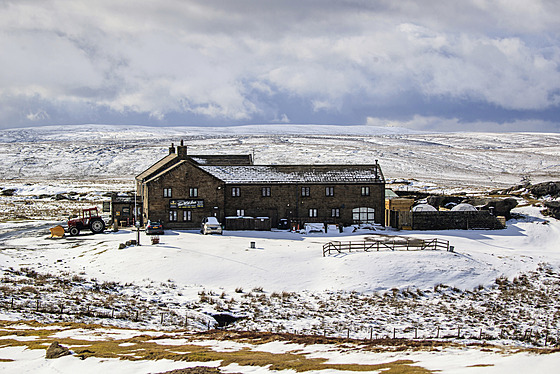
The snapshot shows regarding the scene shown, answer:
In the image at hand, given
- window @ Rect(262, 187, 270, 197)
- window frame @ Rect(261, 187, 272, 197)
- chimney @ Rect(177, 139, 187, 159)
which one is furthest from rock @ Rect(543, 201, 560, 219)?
chimney @ Rect(177, 139, 187, 159)

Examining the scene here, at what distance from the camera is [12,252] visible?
3816 cm

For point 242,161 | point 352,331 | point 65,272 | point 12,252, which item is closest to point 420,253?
point 352,331

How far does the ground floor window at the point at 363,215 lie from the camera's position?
169 ft

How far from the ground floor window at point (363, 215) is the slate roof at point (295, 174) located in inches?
116

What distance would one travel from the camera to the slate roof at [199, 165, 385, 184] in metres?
51.7

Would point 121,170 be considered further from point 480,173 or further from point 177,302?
point 177,302

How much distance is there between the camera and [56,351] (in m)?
16.7

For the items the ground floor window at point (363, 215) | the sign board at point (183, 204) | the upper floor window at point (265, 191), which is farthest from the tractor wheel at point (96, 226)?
the ground floor window at point (363, 215)

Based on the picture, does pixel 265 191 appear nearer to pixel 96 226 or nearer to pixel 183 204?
pixel 183 204

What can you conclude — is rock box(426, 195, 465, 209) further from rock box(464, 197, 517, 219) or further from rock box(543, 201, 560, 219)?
rock box(543, 201, 560, 219)

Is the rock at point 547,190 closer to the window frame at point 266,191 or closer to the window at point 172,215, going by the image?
the window frame at point 266,191

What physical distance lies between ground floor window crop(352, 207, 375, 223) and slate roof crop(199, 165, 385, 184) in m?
2.95

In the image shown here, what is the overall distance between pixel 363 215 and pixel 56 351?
38.4 metres

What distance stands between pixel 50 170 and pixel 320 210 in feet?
452
